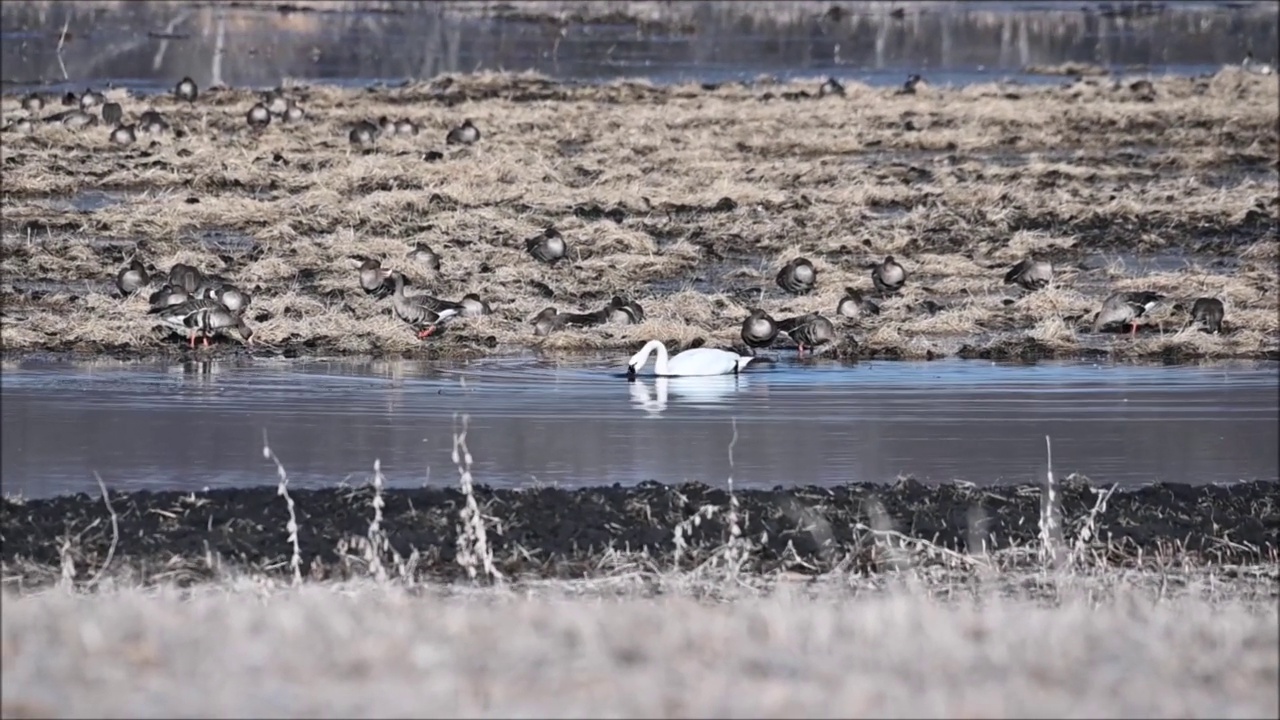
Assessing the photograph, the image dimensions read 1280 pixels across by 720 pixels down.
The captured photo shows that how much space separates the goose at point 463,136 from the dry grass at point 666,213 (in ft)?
0.68

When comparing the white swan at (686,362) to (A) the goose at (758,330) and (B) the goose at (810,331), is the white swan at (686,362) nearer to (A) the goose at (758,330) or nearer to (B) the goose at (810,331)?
(A) the goose at (758,330)

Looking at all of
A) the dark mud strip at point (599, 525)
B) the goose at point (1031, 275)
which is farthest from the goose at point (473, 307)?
the dark mud strip at point (599, 525)

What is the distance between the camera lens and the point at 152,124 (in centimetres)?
2870

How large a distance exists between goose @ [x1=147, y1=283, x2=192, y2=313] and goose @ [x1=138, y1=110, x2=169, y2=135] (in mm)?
12812

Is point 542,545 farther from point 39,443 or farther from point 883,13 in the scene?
point 883,13

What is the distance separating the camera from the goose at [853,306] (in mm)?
16766

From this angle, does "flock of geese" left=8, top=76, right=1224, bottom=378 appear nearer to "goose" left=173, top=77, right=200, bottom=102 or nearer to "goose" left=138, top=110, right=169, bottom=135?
"goose" left=138, top=110, right=169, bottom=135

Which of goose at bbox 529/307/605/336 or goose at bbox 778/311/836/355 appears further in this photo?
goose at bbox 529/307/605/336

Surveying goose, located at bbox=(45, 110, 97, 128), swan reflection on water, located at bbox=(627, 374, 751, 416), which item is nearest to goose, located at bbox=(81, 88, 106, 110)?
goose, located at bbox=(45, 110, 97, 128)

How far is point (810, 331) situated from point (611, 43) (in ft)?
149

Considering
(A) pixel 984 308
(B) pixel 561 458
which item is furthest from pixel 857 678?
(A) pixel 984 308

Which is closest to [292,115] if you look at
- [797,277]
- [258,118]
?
[258,118]

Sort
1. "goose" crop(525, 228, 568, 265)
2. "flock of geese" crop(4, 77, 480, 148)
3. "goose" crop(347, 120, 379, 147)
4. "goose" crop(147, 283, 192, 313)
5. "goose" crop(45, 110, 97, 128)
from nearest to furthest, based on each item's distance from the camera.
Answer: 1. "goose" crop(147, 283, 192, 313)
2. "goose" crop(525, 228, 568, 265)
3. "goose" crop(347, 120, 379, 147)
4. "flock of geese" crop(4, 77, 480, 148)
5. "goose" crop(45, 110, 97, 128)

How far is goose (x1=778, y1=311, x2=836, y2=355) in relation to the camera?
15.4 meters
